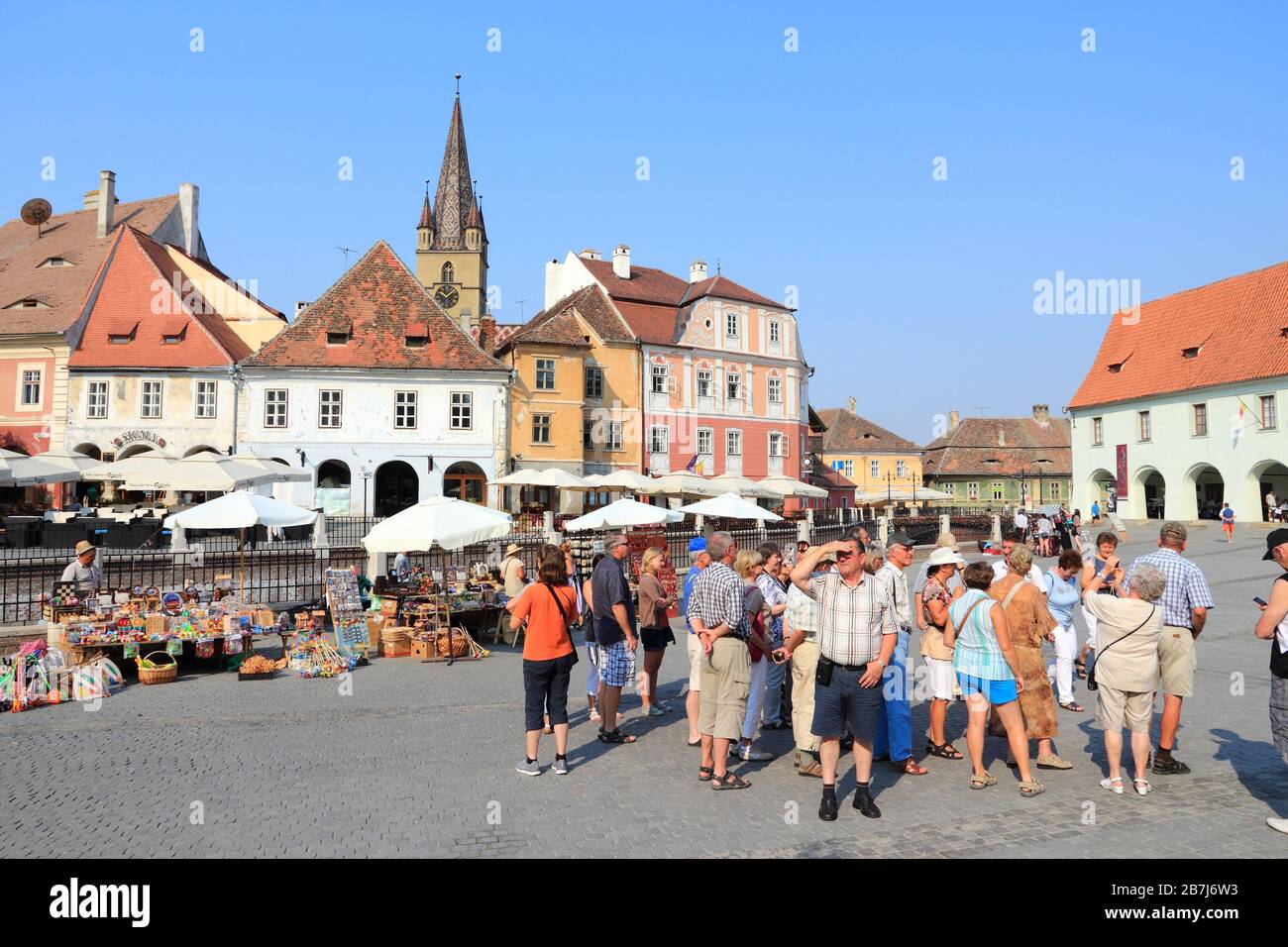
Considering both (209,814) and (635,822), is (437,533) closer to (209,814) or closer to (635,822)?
(209,814)

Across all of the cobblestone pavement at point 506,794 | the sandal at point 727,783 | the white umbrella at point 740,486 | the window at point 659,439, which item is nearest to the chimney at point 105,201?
the window at point 659,439

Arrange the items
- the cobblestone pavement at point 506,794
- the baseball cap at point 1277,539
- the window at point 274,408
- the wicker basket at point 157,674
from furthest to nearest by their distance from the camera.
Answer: the window at point 274,408 < the wicker basket at point 157,674 < the baseball cap at point 1277,539 < the cobblestone pavement at point 506,794

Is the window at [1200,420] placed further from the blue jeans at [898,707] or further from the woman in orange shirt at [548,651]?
the woman in orange shirt at [548,651]

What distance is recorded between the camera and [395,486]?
1463 inches

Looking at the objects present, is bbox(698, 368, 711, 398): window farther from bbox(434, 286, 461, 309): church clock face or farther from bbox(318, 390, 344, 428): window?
bbox(434, 286, 461, 309): church clock face

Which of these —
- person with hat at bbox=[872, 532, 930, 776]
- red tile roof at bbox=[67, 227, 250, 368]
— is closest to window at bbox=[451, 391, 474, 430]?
red tile roof at bbox=[67, 227, 250, 368]

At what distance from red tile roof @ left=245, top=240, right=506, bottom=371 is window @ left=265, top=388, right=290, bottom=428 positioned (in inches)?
45.3

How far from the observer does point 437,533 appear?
491 inches

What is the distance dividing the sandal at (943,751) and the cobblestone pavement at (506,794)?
0.17 m

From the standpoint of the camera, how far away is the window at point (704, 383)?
4500 cm

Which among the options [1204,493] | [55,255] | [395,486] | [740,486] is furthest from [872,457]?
[55,255]

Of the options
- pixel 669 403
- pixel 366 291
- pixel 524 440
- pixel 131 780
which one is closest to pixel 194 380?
pixel 366 291

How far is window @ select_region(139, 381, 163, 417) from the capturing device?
35594 mm

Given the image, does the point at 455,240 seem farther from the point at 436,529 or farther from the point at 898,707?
the point at 898,707
